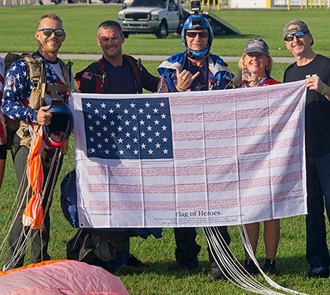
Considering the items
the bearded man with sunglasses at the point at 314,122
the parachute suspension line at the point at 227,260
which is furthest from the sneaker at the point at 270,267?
the bearded man with sunglasses at the point at 314,122

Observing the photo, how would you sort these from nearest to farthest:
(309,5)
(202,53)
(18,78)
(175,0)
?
→ (18,78) < (202,53) < (175,0) < (309,5)

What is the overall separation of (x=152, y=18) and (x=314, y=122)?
29.5m

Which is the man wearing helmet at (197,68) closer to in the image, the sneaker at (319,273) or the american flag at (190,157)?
the american flag at (190,157)

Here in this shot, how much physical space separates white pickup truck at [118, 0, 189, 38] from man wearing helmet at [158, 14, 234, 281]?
28.9m

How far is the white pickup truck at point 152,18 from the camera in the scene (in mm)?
35531

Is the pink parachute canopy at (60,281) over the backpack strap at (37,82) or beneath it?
beneath

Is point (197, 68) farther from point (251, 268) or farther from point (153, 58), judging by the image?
point (153, 58)

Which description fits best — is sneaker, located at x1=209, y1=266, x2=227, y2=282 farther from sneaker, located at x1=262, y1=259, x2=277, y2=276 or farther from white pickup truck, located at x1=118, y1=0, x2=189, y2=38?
white pickup truck, located at x1=118, y1=0, x2=189, y2=38

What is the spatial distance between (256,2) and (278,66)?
1811 inches

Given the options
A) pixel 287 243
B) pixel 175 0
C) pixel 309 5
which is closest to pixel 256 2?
pixel 309 5

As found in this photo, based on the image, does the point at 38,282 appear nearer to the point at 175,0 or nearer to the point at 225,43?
the point at 225,43

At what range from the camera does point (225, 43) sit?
3069 cm

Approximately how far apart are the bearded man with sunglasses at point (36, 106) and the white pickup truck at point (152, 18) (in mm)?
29173

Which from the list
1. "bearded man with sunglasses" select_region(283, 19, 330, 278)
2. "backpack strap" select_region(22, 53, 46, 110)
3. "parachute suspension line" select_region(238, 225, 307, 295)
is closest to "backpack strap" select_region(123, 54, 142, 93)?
"backpack strap" select_region(22, 53, 46, 110)
